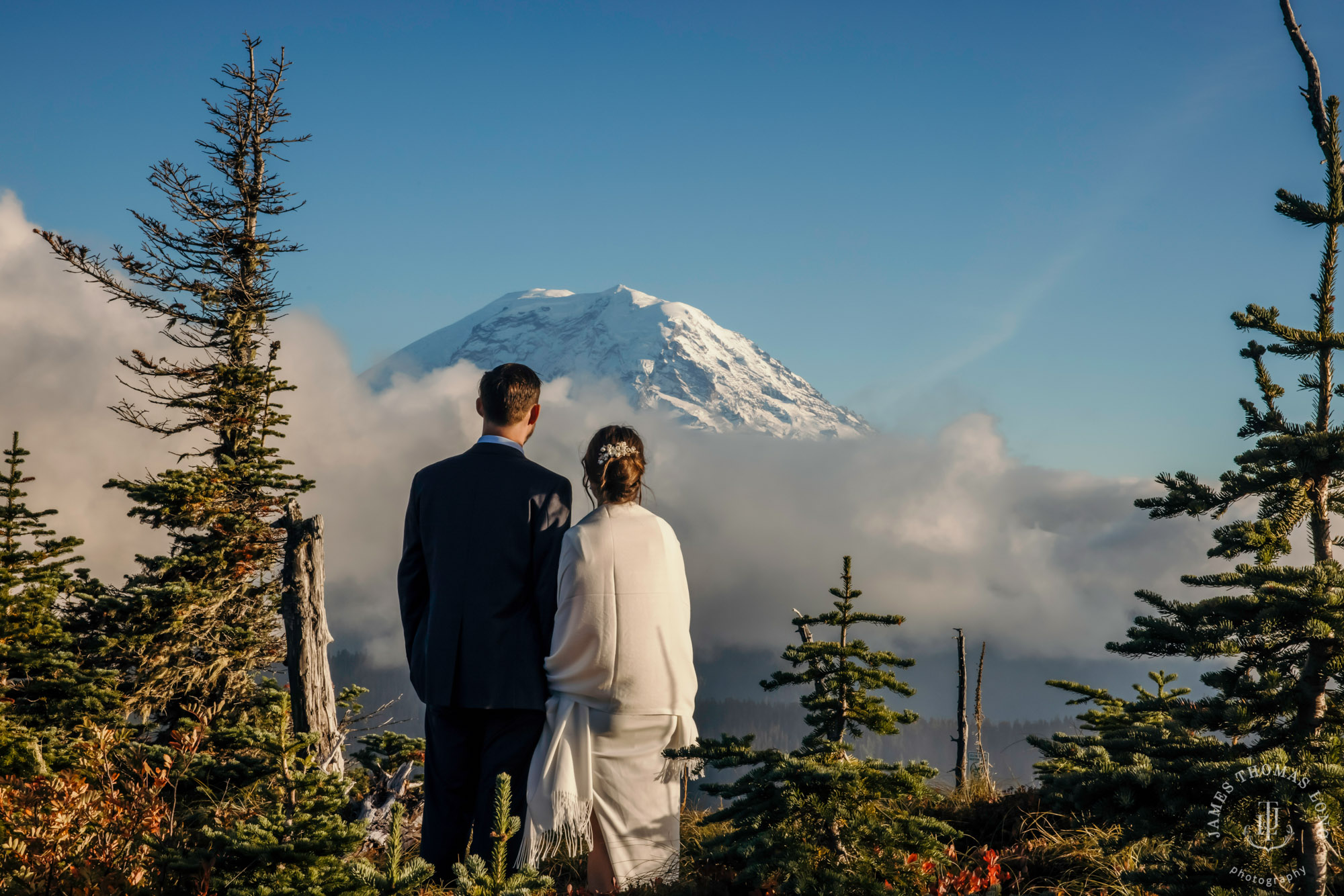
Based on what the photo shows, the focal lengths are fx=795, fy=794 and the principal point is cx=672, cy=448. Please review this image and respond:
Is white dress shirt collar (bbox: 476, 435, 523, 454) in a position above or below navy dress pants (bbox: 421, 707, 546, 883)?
above

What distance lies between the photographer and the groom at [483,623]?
375 cm

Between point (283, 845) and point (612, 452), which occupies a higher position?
point (612, 452)

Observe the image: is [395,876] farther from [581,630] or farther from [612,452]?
[612,452]

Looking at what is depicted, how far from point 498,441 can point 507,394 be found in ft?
0.80

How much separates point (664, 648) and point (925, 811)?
12.2 feet

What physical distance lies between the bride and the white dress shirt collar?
14.3 inches

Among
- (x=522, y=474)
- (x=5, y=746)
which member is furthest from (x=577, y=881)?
(x=5, y=746)

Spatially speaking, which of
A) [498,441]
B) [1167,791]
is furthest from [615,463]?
[1167,791]

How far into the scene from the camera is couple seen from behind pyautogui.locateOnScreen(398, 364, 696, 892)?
148 inches

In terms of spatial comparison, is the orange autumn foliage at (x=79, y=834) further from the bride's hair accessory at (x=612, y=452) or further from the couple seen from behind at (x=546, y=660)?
the bride's hair accessory at (x=612, y=452)

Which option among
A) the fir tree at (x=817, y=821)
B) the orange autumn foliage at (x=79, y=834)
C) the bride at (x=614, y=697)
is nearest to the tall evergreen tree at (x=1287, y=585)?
the fir tree at (x=817, y=821)

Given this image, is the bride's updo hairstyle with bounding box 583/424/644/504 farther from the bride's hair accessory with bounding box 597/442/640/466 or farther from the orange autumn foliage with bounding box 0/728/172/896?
the orange autumn foliage with bounding box 0/728/172/896

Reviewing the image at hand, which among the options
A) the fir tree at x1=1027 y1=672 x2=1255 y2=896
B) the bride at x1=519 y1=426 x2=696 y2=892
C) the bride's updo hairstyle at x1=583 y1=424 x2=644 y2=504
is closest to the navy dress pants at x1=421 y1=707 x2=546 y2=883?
the bride at x1=519 y1=426 x2=696 y2=892

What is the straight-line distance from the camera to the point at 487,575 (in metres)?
3.81
